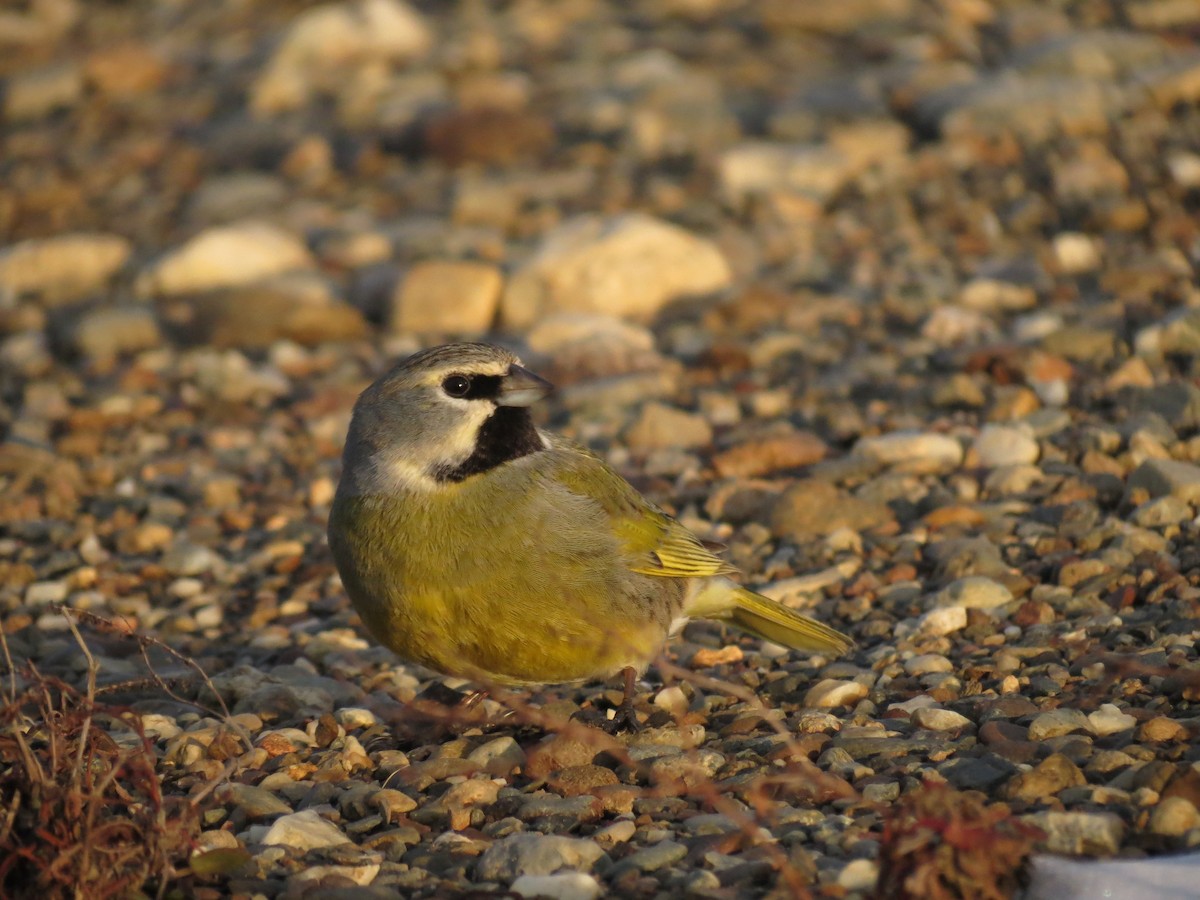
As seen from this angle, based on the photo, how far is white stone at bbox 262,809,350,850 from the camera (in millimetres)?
4617

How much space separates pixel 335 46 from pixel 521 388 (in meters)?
9.60

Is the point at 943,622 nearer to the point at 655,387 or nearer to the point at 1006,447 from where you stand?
the point at 1006,447

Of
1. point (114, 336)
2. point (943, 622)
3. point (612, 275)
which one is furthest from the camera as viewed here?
point (114, 336)

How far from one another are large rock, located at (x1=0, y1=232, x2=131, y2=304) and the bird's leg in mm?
6905

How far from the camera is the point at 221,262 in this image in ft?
35.0

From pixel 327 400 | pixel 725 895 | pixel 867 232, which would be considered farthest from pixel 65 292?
pixel 725 895

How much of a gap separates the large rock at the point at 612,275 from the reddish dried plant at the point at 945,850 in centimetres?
644

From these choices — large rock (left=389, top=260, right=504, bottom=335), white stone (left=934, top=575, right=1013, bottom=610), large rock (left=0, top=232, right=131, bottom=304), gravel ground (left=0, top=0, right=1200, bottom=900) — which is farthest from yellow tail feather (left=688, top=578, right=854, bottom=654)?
large rock (left=0, top=232, right=131, bottom=304)

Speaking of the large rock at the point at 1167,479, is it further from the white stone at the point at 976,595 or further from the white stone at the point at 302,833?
the white stone at the point at 302,833

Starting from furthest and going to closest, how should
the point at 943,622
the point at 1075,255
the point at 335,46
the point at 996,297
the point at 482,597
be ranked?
the point at 335,46 → the point at 1075,255 → the point at 996,297 → the point at 943,622 → the point at 482,597

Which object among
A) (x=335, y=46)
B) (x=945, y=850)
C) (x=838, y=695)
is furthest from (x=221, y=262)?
(x=945, y=850)

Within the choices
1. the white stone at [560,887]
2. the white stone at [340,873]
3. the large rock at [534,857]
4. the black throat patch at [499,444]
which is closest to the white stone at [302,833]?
the white stone at [340,873]

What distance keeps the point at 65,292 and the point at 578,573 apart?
22.8 ft

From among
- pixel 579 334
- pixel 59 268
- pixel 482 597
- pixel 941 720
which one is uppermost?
pixel 482 597
